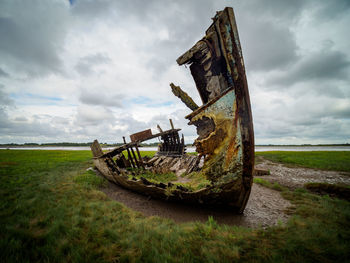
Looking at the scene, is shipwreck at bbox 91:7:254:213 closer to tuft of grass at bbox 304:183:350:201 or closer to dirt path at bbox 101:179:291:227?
dirt path at bbox 101:179:291:227

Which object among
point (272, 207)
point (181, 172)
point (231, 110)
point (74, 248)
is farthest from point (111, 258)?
point (181, 172)

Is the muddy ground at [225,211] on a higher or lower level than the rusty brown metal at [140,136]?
lower

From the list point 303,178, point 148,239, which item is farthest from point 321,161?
point 148,239

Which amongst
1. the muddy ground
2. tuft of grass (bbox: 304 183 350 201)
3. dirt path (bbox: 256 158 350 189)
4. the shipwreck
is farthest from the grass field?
dirt path (bbox: 256 158 350 189)

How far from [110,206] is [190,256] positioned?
3.16 metres

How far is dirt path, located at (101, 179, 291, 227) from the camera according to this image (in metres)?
3.60

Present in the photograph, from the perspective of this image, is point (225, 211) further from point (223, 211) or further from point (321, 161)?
point (321, 161)

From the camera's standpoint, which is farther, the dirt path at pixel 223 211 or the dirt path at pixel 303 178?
the dirt path at pixel 303 178

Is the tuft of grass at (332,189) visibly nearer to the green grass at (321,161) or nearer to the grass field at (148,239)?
the grass field at (148,239)

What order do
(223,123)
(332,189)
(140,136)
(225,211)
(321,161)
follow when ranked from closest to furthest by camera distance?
(223,123), (225,211), (332,189), (140,136), (321,161)

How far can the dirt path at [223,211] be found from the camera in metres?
3.60

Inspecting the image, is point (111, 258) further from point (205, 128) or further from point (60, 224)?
point (205, 128)

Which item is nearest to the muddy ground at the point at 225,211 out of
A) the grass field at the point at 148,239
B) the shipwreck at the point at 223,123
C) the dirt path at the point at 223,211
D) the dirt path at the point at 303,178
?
the dirt path at the point at 223,211

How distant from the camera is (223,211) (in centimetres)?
399
